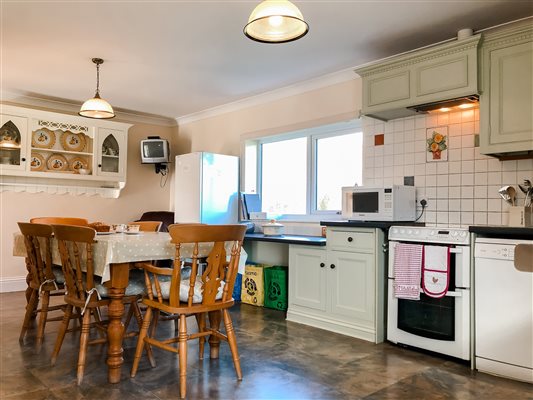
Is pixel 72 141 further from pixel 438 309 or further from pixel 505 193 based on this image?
pixel 505 193

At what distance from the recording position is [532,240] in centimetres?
251

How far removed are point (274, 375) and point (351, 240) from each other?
4.32ft

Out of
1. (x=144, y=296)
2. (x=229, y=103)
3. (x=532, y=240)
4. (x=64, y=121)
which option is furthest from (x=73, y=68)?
(x=532, y=240)

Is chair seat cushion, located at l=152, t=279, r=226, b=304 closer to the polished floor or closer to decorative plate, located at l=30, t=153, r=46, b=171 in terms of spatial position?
the polished floor

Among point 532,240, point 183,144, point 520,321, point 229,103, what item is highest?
point 229,103

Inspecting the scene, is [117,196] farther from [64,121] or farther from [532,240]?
[532,240]

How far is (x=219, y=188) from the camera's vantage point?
5.17m

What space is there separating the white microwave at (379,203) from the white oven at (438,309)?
25 centimetres

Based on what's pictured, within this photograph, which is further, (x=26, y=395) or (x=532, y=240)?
(x=532, y=240)

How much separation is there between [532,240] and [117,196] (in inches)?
200

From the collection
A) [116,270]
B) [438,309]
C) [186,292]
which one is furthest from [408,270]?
[116,270]

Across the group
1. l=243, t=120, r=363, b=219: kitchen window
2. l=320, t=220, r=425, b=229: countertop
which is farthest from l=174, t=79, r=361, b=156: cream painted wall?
l=320, t=220, r=425, b=229: countertop

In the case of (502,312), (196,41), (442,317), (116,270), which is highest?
(196,41)

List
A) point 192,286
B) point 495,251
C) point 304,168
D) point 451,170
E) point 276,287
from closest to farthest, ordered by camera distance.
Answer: point 192,286, point 495,251, point 451,170, point 276,287, point 304,168
